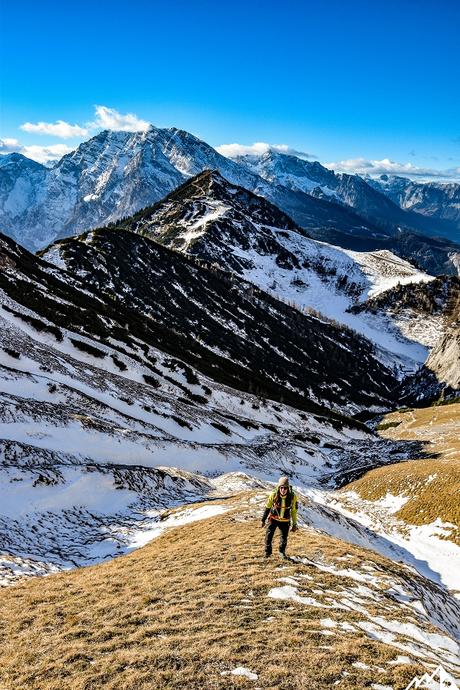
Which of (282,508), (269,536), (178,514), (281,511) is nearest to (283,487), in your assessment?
(282,508)

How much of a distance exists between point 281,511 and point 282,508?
12 cm

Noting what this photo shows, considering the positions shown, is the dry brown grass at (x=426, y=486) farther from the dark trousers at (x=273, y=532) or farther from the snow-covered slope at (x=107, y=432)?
the dark trousers at (x=273, y=532)

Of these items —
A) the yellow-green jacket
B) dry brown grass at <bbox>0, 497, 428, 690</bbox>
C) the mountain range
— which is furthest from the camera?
the yellow-green jacket

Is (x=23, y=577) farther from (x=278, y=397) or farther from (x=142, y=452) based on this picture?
(x=278, y=397)

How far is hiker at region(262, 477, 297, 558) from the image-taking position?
15.6 metres

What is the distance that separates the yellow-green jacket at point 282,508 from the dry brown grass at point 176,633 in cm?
159

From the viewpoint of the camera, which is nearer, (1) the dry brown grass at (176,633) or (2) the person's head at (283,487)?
(1) the dry brown grass at (176,633)

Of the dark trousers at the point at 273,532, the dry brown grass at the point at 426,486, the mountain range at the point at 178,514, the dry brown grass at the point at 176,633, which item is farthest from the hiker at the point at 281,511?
the dry brown grass at the point at 426,486

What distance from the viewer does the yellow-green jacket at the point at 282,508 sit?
51.3 ft

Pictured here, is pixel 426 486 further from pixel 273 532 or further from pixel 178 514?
pixel 273 532

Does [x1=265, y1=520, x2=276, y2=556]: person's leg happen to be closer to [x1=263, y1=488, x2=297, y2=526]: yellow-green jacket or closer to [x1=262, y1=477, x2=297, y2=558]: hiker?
[x1=262, y1=477, x2=297, y2=558]: hiker

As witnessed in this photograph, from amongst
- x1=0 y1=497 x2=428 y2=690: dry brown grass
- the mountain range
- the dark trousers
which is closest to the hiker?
the dark trousers

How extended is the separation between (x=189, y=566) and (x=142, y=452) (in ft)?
68.5

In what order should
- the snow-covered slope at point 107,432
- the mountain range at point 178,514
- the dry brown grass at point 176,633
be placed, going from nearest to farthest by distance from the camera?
1. the dry brown grass at point 176,633
2. the mountain range at point 178,514
3. the snow-covered slope at point 107,432
